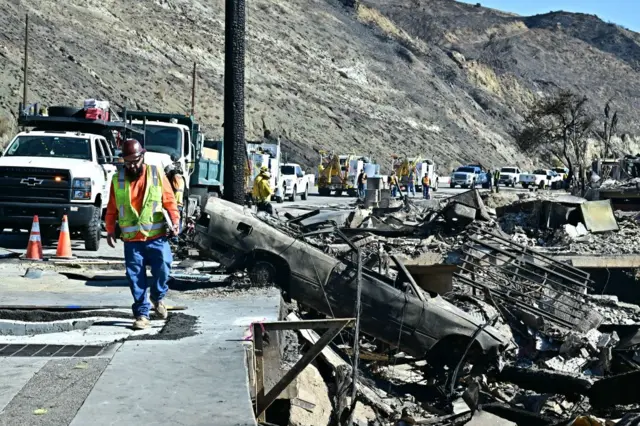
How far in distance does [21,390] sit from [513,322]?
8175 millimetres

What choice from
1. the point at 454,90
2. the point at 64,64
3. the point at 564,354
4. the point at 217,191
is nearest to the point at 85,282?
the point at 564,354

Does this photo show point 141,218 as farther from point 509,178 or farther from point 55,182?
point 509,178

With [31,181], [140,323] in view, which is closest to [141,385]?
[140,323]

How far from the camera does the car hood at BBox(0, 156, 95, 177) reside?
1759 centimetres

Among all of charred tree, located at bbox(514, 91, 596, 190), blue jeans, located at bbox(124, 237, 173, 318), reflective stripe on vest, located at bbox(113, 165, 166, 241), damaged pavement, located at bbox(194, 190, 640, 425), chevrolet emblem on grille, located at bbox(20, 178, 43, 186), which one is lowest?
damaged pavement, located at bbox(194, 190, 640, 425)

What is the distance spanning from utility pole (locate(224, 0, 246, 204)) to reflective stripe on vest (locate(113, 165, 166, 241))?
338 inches

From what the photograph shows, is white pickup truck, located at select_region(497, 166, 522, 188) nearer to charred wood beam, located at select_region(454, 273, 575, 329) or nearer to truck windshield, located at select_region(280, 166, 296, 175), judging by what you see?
truck windshield, located at select_region(280, 166, 296, 175)

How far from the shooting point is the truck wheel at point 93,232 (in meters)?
17.6

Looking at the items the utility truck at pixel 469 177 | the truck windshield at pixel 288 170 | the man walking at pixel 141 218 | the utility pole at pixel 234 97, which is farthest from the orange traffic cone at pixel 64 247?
the utility truck at pixel 469 177

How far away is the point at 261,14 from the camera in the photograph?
289ft

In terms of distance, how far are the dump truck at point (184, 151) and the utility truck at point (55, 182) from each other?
2.17 m

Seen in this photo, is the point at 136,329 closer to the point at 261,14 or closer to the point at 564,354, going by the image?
the point at 564,354

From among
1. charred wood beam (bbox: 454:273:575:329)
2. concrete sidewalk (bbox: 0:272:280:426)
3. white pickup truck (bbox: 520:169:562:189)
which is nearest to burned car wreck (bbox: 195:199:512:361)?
charred wood beam (bbox: 454:273:575:329)

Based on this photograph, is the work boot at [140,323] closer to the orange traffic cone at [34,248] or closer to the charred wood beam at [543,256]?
the orange traffic cone at [34,248]
